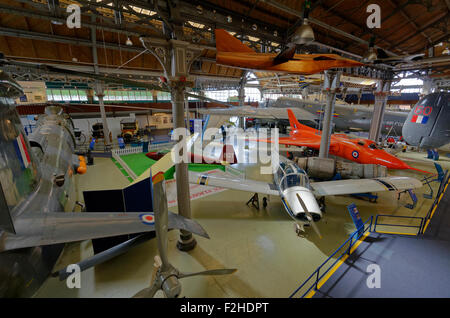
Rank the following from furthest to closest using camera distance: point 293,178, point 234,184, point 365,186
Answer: point 234,184, point 365,186, point 293,178

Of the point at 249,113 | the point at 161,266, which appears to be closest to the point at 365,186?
the point at 161,266

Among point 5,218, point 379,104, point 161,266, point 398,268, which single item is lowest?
point 398,268

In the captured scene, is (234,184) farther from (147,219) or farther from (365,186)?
(365,186)

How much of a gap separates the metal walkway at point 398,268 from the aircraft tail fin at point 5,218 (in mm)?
6238

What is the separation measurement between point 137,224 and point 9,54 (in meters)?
14.8

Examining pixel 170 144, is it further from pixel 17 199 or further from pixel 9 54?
pixel 17 199

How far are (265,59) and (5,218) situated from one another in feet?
20.0

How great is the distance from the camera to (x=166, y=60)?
4875 mm

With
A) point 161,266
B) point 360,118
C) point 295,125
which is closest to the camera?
point 161,266

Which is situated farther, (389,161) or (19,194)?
(389,161)

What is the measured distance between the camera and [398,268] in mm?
5020

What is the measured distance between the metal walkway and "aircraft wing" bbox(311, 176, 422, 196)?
1.57m

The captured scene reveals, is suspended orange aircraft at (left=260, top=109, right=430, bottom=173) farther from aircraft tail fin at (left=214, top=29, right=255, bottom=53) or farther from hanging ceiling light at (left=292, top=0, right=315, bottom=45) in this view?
aircraft tail fin at (left=214, top=29, right=255, bottom=53)
